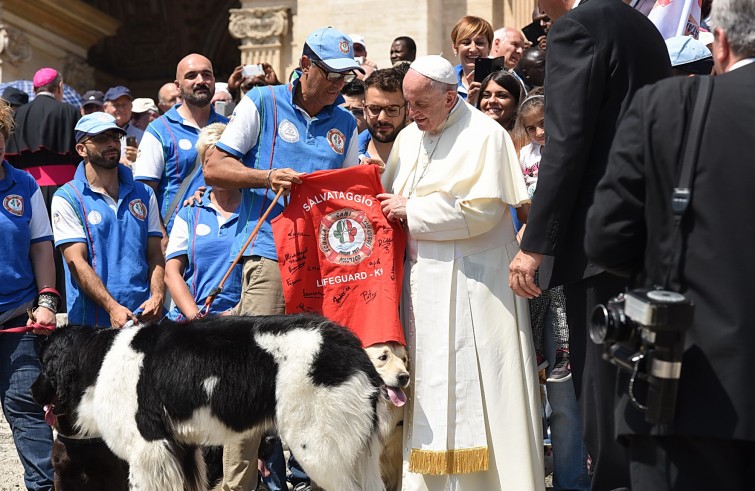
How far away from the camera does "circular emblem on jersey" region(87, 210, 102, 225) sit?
6582 mm

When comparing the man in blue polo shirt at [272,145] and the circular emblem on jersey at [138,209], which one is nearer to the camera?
the man in blue polo shirt at [272,145]

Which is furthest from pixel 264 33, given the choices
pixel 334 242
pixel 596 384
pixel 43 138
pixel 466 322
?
pixel 596 384

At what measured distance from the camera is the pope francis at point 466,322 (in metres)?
5.43

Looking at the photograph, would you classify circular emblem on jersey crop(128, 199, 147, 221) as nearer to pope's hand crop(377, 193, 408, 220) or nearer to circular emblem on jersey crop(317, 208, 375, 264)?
circular emblem on jersey crop(317, 208, 375, 264)

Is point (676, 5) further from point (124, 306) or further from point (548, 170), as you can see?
point (124, 306)

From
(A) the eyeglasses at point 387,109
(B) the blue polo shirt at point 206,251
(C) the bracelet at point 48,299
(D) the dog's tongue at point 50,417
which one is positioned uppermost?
(A) the eyeglasses at point 387,109

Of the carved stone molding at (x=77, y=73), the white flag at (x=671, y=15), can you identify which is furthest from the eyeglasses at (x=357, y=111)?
the carved stone molding at (x=77, y=73)

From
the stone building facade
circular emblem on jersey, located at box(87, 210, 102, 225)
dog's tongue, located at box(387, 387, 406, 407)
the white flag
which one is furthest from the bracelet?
the stone building facade

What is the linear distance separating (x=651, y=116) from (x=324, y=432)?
7.70 ft

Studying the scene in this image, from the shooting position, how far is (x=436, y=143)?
5.71 metres

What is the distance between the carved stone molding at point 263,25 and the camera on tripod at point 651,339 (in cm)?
1136

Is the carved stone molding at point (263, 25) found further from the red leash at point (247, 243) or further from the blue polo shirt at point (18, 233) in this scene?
the red leash at point (247, 243)

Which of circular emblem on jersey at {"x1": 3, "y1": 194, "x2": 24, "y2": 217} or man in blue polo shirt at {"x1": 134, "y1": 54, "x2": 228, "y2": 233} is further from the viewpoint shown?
man in blue polo shirt at {"x1": 134, "y1": 54, "x2": 228, "y2": 233}

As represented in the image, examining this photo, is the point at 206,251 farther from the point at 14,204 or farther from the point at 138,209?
the point at 14,204
